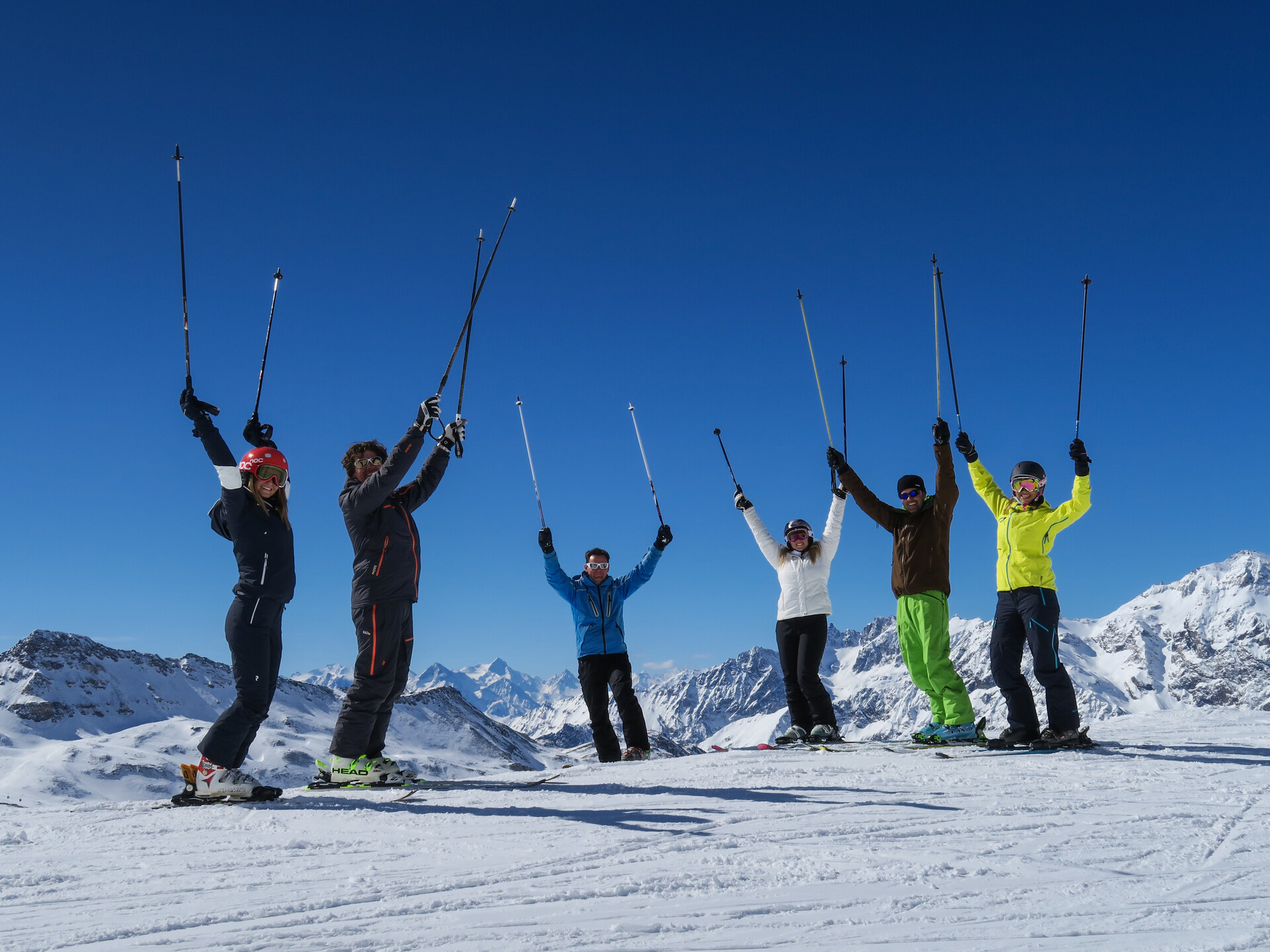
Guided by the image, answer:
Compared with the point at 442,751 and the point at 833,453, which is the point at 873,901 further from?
the point at 442,751

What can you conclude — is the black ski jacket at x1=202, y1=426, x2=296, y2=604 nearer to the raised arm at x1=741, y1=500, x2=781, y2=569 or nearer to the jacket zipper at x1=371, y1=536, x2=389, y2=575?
the jacket zipper at x1=371, y1=536, x2=389, y2=575

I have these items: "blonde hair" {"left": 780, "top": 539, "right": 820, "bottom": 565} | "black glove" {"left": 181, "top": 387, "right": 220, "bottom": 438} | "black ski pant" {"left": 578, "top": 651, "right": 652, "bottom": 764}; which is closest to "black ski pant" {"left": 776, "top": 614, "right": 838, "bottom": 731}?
"blonde hair" {"left": 780, "top": 539, "right": 820, "bottom": 565}

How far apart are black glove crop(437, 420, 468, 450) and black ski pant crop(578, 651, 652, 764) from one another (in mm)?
3359

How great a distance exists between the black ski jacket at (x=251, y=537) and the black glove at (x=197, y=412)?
1.7 inches

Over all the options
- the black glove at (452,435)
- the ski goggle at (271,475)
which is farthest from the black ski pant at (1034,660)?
the ski goggle at (271,475)

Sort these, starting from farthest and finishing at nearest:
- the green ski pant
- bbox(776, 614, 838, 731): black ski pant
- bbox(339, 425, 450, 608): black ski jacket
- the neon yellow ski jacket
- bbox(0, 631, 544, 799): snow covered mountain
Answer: bbox(0, 631, 544, 799): snow covered mountain → bbox(776, 614, 838, 731): black ski pant → the green ski pant → the neon yellow ski jacket → bbox(339, 425, 450, 608): black ski jacket

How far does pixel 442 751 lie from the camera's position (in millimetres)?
142375

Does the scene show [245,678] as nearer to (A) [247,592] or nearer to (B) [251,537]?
(A) [247,592]

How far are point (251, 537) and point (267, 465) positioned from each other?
21.8 inches

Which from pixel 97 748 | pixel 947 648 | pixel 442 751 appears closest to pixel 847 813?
pixel 947 648

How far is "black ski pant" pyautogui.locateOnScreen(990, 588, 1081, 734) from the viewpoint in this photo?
7656 mm

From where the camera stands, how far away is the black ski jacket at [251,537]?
19.4 feet

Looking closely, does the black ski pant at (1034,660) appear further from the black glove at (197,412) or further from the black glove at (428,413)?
the black glove at (197,412)

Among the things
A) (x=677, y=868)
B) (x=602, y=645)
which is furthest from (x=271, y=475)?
(x=602, y=645)
